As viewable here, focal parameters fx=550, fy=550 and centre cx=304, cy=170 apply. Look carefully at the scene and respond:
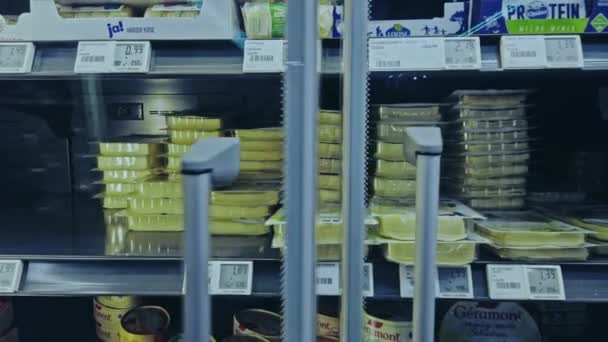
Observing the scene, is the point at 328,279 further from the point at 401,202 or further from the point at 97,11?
the point at 97,11

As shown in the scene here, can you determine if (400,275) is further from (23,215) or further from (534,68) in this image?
(23,215)

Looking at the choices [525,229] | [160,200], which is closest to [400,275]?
[525,229]

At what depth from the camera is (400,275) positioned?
0.87 m

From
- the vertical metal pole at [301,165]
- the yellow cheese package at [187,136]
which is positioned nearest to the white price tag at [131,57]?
the yellow cheese package at [187,136]

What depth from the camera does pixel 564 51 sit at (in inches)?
33.6

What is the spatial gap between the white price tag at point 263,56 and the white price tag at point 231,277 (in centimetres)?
30

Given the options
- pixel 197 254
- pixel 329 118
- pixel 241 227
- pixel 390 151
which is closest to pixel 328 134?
pixel 329 118

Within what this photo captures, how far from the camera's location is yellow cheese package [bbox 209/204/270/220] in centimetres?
102

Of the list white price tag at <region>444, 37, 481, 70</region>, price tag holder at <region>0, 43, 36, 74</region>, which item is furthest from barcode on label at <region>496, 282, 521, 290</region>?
price tag holder at <region>0, 43, 36, 74</region>

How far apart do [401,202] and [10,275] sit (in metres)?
0.67

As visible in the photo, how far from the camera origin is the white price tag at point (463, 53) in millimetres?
839

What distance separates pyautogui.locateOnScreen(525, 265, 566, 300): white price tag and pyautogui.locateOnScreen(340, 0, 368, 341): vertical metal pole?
1.30ft

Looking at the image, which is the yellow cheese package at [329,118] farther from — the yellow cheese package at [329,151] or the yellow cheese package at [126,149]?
the yellow cheese package at [126,149]

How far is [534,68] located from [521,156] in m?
0.25
